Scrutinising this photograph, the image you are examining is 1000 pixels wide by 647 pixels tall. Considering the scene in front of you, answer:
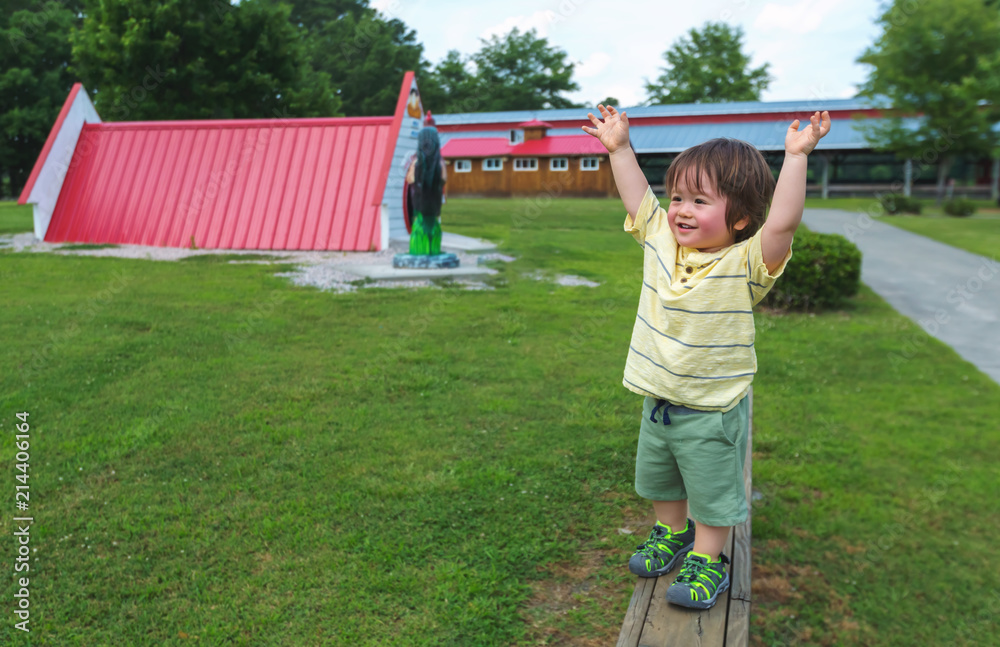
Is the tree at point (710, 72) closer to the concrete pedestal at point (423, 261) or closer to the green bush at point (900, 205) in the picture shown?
the green bush at point (900, 205)

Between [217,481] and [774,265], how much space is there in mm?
3198

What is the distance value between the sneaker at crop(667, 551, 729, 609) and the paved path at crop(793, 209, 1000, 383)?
17.0 feet

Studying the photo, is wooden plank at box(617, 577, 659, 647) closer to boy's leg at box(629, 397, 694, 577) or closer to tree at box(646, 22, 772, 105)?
boy's leg at box(629, 397, 694, 577)

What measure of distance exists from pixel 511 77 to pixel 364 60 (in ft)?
35.9

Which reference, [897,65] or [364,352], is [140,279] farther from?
[897,65]

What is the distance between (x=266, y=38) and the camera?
2661cm

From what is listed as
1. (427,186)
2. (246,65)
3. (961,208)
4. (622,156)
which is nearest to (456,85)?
(246,65)

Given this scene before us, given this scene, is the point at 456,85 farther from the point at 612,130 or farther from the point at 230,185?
the point at 612,130

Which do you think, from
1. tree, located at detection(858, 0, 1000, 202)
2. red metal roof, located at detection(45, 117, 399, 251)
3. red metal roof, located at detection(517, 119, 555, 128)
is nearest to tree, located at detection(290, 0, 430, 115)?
red metal roof, located at detection(517, 119, 555, 128)

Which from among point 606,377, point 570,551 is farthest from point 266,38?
point 570,551

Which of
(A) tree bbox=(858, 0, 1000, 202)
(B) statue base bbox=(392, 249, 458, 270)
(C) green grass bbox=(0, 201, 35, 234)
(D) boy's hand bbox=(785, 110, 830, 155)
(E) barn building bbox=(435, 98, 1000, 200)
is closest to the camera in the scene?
(D) boy's hand bbox=(785, 110, 830, 155)

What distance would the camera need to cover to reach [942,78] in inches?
1166

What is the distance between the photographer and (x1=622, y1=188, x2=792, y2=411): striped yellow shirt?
231 cm

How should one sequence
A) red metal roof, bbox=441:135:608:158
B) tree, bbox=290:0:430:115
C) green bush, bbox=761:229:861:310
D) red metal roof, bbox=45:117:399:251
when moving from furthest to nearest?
tree, bbox=290:0:430:115 < red metal roof, bbox=441:135:608:158 < red metal roof, bbox=45:117:399:251 < green bush, bbox=761:229:861:310
